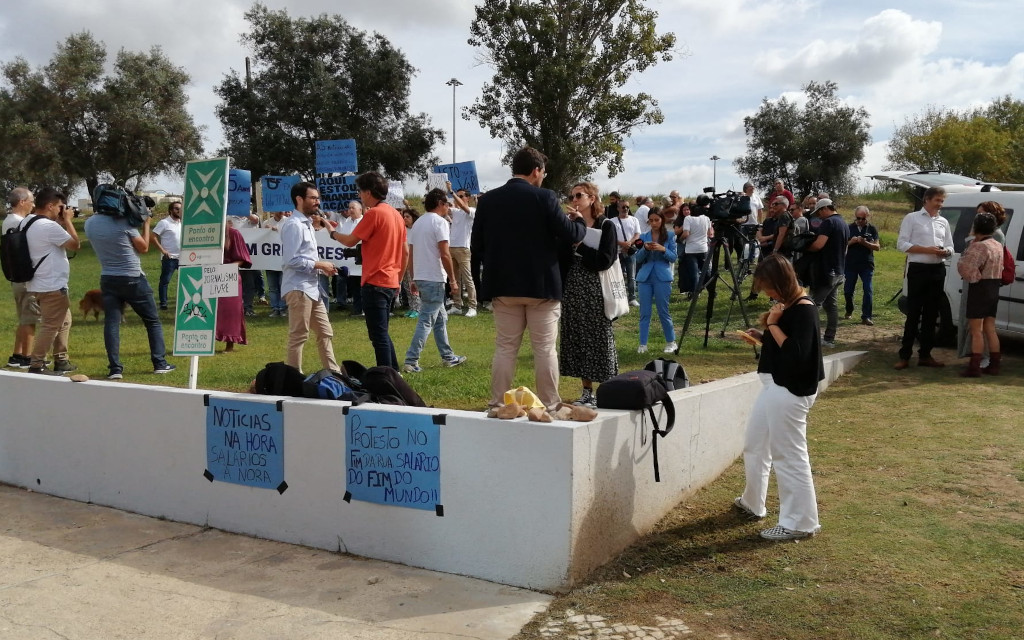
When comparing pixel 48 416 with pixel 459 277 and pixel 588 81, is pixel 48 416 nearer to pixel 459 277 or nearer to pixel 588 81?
pixel 459 277

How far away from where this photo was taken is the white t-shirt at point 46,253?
29.4 ft

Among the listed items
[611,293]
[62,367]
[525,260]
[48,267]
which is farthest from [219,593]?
[62,367]

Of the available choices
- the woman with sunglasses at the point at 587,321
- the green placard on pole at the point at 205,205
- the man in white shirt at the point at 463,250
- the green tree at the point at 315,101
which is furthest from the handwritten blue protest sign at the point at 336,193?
the green tree at the point at 315,101

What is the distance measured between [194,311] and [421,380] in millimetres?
2274

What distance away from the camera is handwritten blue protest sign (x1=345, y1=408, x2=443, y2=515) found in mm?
4738

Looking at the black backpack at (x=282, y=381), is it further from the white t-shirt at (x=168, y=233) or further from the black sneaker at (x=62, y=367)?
the white t-shirt at (x=168, y=233)

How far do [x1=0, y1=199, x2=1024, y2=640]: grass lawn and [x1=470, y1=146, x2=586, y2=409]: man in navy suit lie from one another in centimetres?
138

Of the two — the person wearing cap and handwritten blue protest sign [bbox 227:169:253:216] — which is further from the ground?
handwritten blue protest sign [bbox 227:169:253:216]

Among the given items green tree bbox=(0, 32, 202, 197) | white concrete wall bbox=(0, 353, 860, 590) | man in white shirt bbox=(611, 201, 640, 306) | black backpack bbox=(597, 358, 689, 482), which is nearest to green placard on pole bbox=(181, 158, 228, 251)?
white concrete wall bbox=(0, 353, 860, 590)

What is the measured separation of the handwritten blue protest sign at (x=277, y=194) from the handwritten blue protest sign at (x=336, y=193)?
1.72ft

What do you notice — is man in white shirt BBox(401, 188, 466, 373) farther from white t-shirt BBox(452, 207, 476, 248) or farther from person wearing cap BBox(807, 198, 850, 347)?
white t-shirt BBox(452, 207, 476, 248)

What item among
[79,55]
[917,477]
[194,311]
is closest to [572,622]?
[917,477]

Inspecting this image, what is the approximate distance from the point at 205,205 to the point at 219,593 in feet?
10.4

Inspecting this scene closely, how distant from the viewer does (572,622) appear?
4.03 metres
